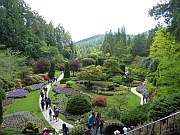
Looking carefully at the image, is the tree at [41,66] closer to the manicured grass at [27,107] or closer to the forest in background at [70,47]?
the forest in background at [70,47]

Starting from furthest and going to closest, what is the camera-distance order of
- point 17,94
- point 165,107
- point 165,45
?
1. point 17,94
2. point 165,45
3. point 165,107

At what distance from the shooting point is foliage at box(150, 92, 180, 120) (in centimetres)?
1083

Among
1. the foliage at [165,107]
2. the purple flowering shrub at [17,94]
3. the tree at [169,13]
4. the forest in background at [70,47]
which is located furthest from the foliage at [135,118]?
the purple flowering shrub at [17,94]

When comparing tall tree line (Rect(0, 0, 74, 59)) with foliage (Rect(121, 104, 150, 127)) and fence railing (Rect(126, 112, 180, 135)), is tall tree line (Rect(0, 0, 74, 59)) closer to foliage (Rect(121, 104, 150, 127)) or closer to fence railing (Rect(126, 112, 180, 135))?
foliage (Rect(121, 104, 150, 127))

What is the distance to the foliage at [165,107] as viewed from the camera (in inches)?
426

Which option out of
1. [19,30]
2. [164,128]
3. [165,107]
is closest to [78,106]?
[165,107]

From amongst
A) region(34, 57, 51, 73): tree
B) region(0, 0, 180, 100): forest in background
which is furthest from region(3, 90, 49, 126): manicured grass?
region(34, 57, 51, 73): tree

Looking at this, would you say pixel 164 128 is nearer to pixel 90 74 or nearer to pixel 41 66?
pixel 90 74

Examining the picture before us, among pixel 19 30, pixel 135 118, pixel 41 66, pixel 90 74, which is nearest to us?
pixel 135 118

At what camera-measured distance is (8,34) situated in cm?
5228

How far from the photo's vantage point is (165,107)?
437 inches

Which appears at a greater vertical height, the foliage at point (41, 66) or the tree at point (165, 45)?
the tree at point (165, 45)

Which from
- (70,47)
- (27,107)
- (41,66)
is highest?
(70,47)

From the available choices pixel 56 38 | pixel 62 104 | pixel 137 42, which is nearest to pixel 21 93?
pixel 62 104
